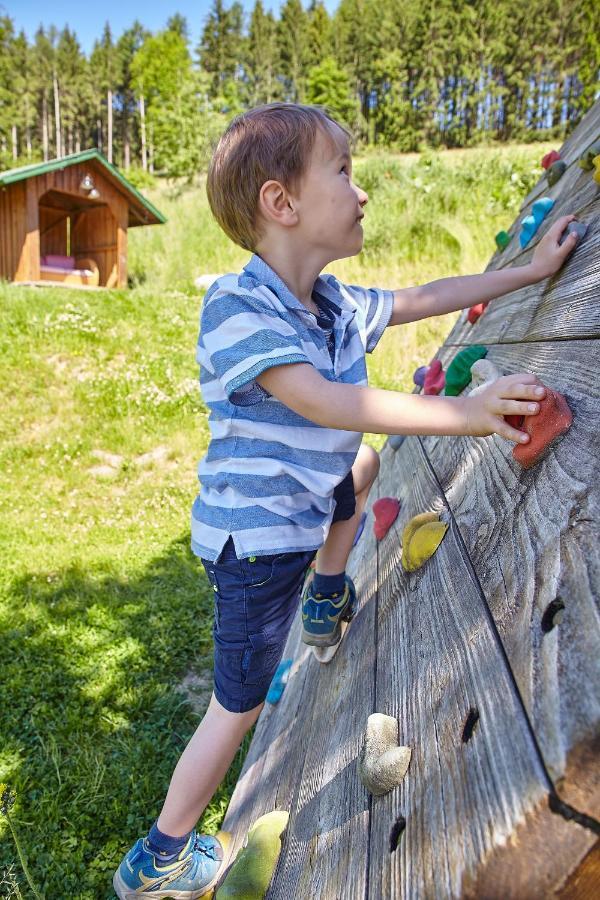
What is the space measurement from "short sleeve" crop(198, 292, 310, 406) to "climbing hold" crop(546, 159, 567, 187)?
1.62 meters

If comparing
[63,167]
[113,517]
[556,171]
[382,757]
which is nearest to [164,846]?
[382,757]

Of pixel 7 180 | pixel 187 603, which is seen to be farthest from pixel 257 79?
pixel 187 603

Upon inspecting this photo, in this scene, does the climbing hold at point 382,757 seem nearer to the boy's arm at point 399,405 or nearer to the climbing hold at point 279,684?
the boy's arm at point 399,405

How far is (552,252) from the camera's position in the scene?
1859 mm

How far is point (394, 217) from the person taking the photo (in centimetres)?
1216

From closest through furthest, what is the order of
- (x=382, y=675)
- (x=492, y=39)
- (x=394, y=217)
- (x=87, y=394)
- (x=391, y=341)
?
(x=382, y=675) → (x=87, y=394) → (x=391, y=341) → (x=394, y=217) → (x=492, y=39)

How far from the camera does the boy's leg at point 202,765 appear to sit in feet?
5.96

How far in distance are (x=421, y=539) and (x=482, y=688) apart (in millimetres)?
670

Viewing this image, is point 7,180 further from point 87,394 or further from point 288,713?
point 288,713

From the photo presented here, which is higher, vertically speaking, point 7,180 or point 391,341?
point 7,180

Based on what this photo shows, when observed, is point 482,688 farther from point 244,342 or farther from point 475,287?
point 475,287

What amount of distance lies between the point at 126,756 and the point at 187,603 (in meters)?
1.46

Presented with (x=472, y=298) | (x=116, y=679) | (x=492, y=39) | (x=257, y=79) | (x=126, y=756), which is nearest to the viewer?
(x=472, y=298)

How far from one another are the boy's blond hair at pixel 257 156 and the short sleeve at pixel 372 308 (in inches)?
14.3
